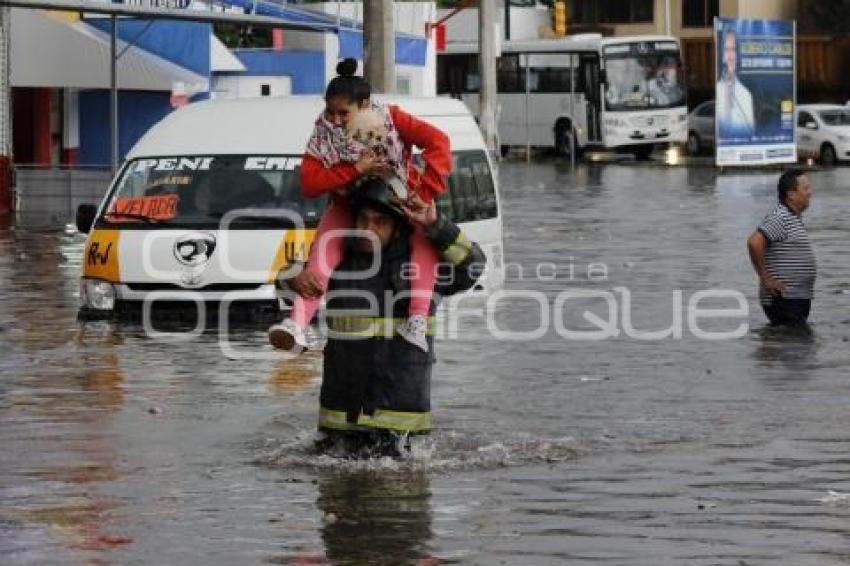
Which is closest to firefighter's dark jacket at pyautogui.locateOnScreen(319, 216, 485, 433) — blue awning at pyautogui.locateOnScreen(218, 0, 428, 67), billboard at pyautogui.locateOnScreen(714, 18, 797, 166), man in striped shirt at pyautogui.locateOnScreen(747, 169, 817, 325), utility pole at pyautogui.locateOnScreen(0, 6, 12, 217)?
man in striped shirt at pyautogui.locateOnScreen(747, 169, 817, 325)

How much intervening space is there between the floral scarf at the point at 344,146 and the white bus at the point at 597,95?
5336cm

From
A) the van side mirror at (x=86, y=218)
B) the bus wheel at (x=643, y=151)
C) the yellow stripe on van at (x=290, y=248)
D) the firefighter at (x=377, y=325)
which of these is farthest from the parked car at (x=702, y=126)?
the firefighter at (x=377, y=325)

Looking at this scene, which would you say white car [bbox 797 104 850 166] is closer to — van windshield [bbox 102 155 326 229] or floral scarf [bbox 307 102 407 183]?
van windshield [bbox 102 155 326 229]

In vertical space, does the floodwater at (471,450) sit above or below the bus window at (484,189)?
below

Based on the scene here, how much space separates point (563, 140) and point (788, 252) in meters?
48.4

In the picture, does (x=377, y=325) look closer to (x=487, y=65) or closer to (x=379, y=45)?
(x=379, y=45)

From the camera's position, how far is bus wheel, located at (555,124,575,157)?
2608 inches

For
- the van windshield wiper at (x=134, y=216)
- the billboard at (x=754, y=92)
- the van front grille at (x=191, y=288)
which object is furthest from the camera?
the billboard at (x=754, y=92)

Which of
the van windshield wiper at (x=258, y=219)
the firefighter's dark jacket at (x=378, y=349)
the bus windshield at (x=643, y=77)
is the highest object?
the bus windshield at (x=643, y=77)

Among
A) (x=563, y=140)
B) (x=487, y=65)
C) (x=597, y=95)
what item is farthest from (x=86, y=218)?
(x=563, y=140)

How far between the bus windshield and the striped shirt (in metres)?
46.2

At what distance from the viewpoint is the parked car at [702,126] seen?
65875 mm

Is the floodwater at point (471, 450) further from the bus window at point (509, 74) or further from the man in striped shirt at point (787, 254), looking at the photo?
the bus window at point (509, 74)

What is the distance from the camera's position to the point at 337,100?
36.9ft
